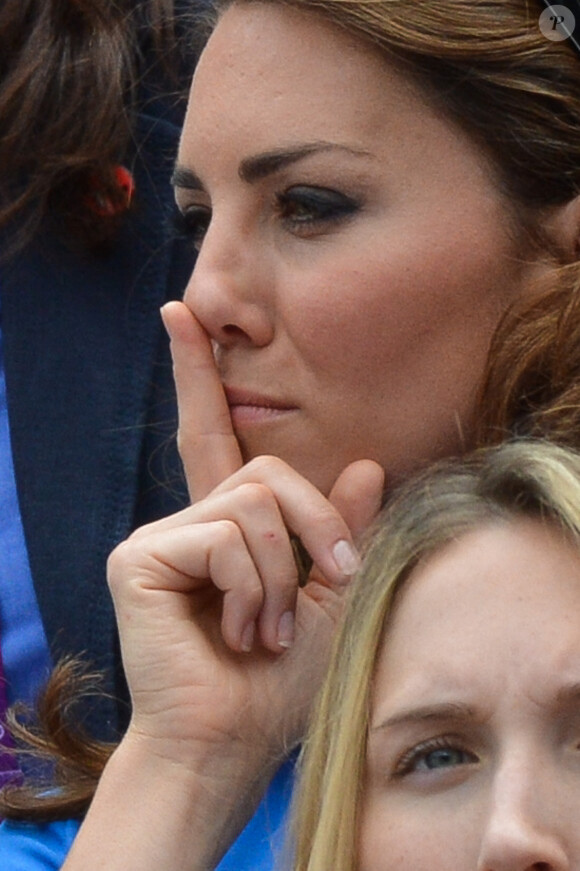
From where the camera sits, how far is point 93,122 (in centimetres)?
274

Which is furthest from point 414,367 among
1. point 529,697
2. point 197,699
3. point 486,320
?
point 529,697

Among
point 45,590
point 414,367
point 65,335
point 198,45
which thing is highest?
point 198,45

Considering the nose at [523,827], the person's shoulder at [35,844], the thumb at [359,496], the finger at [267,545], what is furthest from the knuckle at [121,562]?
the nose at [523,827]

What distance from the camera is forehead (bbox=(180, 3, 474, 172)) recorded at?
7.19 ft

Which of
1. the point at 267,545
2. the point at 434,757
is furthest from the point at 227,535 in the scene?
the point at 434,757

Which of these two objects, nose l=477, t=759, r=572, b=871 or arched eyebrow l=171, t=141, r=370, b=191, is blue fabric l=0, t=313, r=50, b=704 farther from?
nose l=477, t=759, r=572, b=871

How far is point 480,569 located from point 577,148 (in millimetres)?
584

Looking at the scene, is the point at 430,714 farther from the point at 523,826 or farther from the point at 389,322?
the point at 389,322

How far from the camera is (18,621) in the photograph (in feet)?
8.52

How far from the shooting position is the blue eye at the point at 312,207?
221 cm

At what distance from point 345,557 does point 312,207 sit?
0.41 metres

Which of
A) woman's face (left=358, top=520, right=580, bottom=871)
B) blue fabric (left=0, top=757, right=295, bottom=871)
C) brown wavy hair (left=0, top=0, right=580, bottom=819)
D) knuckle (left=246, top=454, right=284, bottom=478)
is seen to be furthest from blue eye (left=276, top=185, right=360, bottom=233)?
blue fabric (left=0, top=757, right=295, bottom=871)

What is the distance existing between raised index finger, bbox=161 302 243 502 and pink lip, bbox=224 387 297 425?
0.01 metres

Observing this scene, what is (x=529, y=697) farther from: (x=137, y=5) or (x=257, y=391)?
(x=137, y=5)
